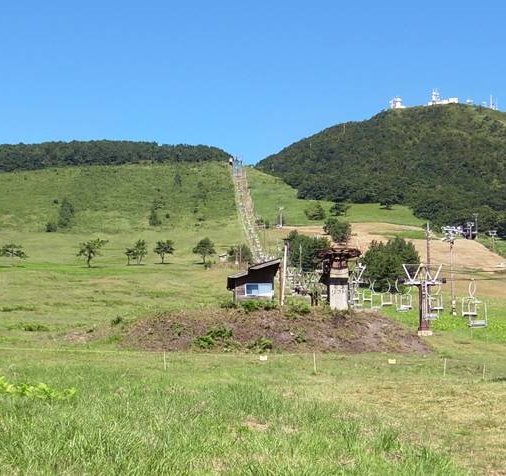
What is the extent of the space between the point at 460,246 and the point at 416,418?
124 m

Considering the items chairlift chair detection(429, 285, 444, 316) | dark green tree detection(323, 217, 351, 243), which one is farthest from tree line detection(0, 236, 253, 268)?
chairlift chair detection(429, 285, 444, 316)

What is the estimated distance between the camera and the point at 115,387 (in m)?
15.5

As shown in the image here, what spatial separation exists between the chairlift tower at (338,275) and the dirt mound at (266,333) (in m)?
8.16

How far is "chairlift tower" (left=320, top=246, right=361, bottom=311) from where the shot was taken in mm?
45312

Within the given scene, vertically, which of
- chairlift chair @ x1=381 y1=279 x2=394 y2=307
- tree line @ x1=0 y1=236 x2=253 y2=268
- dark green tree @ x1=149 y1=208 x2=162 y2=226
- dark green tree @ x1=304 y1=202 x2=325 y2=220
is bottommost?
chairlift chair @ x1=381 y1=279 x2=394 y2=307

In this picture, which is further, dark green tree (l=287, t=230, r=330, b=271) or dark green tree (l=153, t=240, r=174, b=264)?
dark green tree (l=153, t=240, r=174, b=264)

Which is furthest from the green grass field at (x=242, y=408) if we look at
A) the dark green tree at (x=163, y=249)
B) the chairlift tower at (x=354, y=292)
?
the dark green tree at (x=163, y=249)

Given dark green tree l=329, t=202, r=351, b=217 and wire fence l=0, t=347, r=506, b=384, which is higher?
dark green tree l=329, t=202, r=351, b=217

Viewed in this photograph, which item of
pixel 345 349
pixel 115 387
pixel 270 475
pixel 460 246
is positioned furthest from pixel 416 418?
pixel 460 246

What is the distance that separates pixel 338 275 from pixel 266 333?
479 inches

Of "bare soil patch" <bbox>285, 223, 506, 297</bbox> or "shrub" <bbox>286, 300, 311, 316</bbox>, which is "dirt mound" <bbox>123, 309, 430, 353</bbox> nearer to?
"shrub" <bbox>286, 300, 311, 316</bbox>

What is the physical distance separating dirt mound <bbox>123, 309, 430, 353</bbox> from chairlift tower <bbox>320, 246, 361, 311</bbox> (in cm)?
816

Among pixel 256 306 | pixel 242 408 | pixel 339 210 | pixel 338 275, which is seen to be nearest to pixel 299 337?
pixel 256 306

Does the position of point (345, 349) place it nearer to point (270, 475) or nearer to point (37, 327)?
point (37, 327)
